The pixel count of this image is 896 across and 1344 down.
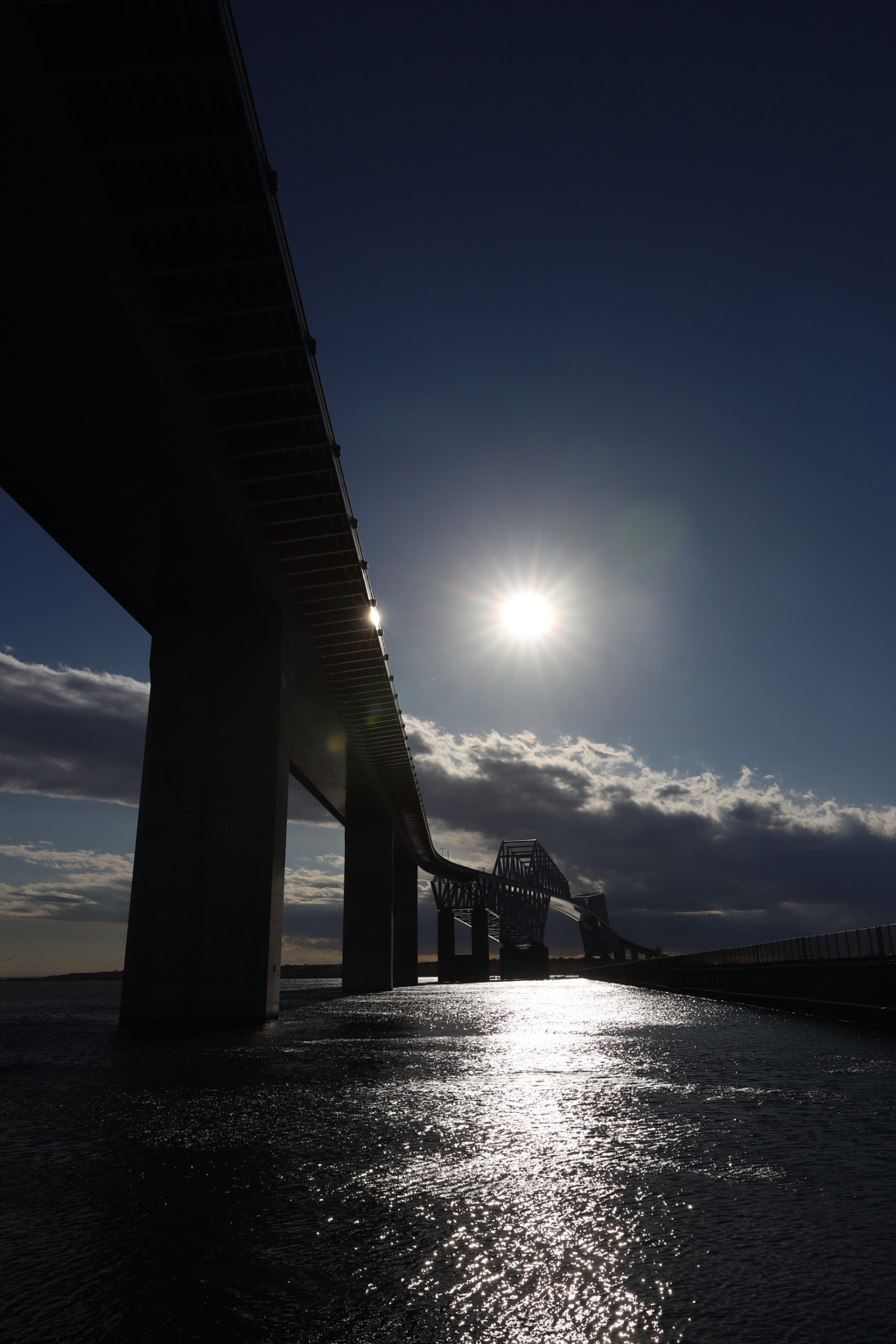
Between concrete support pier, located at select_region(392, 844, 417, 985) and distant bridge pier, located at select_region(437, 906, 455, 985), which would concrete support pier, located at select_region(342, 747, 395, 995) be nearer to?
concrete support pier, located at select_region(392, 844, 417, 985)

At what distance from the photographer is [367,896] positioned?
70.8 metres

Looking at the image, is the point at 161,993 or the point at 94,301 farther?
the point at 161,993

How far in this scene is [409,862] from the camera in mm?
103375

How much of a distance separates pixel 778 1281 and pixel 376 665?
3494 cm

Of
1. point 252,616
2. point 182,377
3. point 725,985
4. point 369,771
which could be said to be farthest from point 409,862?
point 182,377

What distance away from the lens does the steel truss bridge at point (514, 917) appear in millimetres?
126688

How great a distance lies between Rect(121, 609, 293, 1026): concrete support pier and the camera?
85.2 feet

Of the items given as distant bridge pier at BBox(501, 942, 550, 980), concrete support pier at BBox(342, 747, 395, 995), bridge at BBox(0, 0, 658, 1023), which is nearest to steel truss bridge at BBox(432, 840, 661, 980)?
distant bridge pier at BBox(501, 942, 550, 980)

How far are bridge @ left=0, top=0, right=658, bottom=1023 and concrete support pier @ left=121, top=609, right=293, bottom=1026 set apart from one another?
66 mm

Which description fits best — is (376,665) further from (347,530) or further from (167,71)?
(167,71)

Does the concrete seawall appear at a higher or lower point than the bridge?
lower

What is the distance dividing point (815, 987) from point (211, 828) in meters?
19.2

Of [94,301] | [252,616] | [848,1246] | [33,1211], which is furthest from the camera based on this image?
[252,616]

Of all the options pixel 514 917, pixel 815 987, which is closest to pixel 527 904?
pixel 514 917
